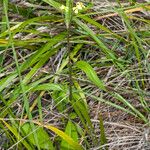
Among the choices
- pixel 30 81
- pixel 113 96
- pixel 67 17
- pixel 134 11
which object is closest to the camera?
pixel 67 17

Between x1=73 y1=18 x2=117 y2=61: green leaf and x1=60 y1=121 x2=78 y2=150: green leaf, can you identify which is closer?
x1=60 y1=121 x2=78 y2=150: green leaf

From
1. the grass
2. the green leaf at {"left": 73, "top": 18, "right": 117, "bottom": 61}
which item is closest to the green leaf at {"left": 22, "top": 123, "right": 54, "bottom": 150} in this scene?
the grass

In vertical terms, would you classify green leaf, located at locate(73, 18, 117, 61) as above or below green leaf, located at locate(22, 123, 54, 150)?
above

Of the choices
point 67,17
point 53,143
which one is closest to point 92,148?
point 53,143

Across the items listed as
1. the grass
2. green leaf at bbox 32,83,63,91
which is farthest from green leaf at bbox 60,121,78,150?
green leaf at bbox 32,83,63,91

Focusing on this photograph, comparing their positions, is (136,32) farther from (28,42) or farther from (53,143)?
(53,143)

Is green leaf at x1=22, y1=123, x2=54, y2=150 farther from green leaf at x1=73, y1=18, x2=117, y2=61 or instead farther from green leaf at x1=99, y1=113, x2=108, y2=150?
green leaf at x1=73, y1=18, x2=117, y2=61

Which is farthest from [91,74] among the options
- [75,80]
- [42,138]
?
[42,138]

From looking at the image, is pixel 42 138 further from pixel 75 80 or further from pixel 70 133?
pixel 75 80

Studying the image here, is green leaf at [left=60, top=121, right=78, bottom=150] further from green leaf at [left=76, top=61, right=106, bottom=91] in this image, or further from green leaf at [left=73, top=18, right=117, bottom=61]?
green leaf at [left=73, top=18, right=117, bottom=61]
